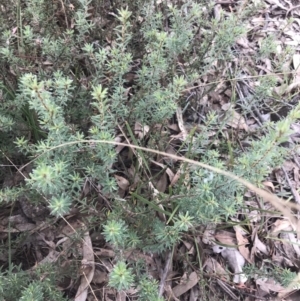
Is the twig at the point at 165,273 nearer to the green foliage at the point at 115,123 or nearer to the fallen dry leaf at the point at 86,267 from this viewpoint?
the green foliage at the point at 115,123

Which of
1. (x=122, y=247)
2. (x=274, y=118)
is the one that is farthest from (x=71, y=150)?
(x=274, y=118)

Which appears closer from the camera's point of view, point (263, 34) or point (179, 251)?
point (179, 251)

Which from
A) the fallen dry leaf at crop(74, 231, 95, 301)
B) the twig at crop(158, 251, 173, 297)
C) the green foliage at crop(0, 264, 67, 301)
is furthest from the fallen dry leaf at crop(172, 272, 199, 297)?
the green foliage at crop(0, 264, 67, 301)

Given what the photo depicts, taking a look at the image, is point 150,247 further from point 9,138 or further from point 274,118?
point 274,118

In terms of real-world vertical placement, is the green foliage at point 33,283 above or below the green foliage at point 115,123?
below

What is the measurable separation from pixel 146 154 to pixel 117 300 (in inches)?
26.7

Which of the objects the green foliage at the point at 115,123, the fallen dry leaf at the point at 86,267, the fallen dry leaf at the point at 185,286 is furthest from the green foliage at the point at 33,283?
the fallen dry leaf at the point at 185,286

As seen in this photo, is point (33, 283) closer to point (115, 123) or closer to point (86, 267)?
point (86, 267)

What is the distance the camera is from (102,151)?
156 centimetres

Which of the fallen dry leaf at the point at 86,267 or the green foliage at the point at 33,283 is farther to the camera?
the fallen dry leaf at the point at 86,267

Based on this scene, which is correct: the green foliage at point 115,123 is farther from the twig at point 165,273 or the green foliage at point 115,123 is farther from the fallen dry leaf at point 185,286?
the fallen dry leaf at point 185,286

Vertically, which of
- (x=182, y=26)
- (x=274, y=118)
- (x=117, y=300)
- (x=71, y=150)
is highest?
(x=182, y=26)

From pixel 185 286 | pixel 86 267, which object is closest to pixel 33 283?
pixel 86 267

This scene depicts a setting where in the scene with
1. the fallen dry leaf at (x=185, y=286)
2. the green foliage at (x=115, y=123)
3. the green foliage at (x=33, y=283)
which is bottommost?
the fallen dry leaf at (x=185, y=286)
